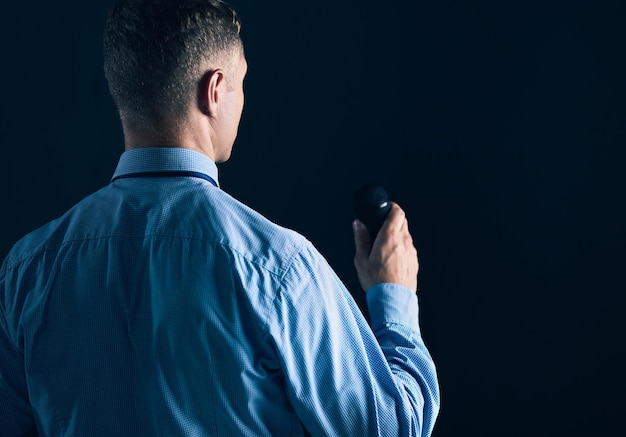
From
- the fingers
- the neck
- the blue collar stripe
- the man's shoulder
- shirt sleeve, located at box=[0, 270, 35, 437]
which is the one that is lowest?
shirt sleeve, located at box=[0, 270, 35, 437]

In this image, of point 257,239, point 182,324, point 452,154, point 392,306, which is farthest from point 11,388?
point 452,154

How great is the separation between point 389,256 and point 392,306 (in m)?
0.10

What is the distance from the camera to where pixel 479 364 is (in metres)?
1.61

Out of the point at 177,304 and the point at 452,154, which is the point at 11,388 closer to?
the point at 177,304

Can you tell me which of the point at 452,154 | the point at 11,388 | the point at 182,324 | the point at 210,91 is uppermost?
the point at 210,91

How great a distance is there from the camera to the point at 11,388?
945 mm

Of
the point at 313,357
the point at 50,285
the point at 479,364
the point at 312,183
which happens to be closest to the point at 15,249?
the point at 50,285

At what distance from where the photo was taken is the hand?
1.07 metres

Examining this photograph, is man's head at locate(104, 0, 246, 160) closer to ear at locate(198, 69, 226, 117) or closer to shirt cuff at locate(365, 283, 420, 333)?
ear at locate(198, 69, 226, 117)

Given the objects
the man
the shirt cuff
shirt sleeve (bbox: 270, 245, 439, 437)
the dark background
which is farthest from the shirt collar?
the dark background

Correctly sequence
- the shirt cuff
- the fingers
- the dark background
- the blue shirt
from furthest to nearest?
the dark background
the fingers
the shirt cuff
the blue shirt

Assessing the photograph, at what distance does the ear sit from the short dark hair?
1cm

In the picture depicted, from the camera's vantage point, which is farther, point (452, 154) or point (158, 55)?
point (452, 154)

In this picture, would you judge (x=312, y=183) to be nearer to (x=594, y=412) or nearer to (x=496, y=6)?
(x=496, y=6)
